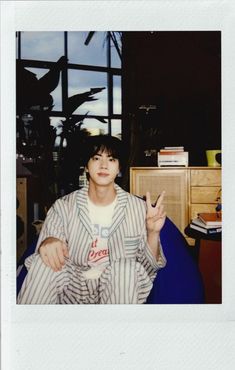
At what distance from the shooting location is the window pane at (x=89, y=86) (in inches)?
66.7

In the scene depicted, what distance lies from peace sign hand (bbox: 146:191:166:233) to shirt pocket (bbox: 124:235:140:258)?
7 centimetres

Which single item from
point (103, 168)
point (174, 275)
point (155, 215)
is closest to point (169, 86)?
point (103, 168)

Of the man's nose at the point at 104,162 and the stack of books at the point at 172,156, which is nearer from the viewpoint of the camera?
the man's nose at the point at 104,162

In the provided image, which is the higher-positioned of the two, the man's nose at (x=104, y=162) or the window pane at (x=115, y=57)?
the window pane at (x=115, y=57)

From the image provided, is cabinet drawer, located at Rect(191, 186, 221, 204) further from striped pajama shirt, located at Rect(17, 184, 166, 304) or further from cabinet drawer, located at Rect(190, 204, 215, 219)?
striped pajama shirt, located at Rect(17, 184, 166, 304)

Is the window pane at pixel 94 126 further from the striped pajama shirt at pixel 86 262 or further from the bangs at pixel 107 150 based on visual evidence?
the striped pajama shirt at pixel 86 262

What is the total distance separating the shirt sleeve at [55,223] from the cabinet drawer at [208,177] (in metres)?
0.61

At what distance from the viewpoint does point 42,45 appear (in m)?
1.66

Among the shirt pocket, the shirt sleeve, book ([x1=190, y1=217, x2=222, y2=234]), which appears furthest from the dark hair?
book ([x1=190, y1=217, x2=222, y2=234])

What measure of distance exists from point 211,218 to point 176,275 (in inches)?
11.8

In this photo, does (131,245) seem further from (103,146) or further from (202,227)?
(103,146)

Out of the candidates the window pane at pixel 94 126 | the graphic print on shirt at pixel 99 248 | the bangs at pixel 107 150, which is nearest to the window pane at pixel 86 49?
the window pane at pixel 94 126

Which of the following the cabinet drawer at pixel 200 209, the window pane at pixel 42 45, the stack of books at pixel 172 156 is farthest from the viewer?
the stack of books at pixel 172 156

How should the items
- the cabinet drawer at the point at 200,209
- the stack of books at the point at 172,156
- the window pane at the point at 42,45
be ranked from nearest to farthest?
the window pane at the point at 42,45, the cabinet drawer at the point at 200,209, the stack of books at the point at 172,156
